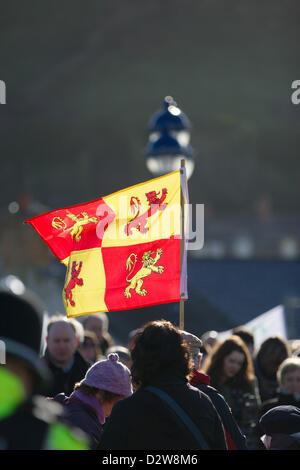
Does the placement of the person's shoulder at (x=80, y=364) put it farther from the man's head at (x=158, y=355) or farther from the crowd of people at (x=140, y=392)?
the man's head at (x=158, y=355)

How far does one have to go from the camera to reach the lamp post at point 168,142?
9.36 metres

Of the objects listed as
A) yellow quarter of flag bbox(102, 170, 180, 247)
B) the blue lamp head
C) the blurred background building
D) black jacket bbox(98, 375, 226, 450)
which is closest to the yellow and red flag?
yellow quarter of flag bbox(102, 170, 180, 247)

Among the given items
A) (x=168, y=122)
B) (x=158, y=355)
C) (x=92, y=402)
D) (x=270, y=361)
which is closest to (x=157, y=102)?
(x=168, y=122)

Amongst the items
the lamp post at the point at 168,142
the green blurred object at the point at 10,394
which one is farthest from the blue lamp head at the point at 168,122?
the green blurred object at the point at 10,394

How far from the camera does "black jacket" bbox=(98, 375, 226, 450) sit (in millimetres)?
2918

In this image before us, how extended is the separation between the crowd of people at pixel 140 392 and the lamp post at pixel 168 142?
10.3 ft

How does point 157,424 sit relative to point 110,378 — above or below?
below

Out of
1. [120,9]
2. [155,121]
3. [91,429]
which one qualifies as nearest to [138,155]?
[120,9]

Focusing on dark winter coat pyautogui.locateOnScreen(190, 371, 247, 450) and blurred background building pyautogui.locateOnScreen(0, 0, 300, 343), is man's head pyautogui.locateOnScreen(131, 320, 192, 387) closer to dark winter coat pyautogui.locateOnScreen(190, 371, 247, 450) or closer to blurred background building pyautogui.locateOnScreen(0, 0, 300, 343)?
dark winter coat pyautogui.locateOnScreen(190, 371, 247, 450)

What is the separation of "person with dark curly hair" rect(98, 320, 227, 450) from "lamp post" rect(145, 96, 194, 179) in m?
6.08

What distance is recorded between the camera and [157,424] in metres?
2.94

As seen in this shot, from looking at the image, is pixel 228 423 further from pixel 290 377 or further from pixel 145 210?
pixel 145 210

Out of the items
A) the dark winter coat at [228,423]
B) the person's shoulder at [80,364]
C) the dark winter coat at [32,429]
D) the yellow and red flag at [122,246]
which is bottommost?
the dark winter coat at [228,423]

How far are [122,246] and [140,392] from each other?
2.66 m
